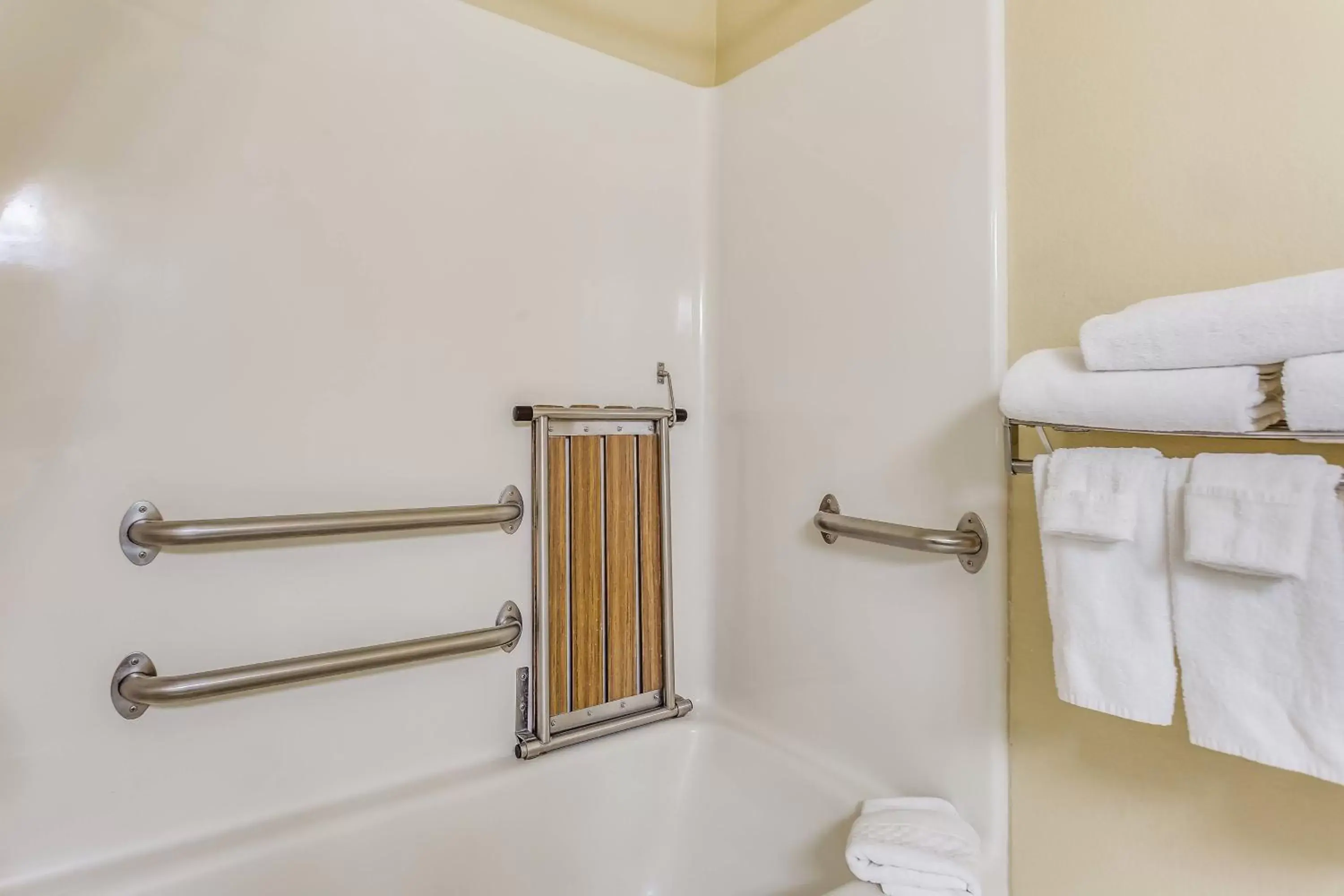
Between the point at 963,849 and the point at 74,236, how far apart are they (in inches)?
60.2

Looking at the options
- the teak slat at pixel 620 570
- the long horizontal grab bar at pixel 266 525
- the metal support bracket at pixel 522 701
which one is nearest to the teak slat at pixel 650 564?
the teak slat at pixel 620 570

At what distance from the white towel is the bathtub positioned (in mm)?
849

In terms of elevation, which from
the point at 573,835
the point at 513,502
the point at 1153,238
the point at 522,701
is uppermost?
the point at 1153,238

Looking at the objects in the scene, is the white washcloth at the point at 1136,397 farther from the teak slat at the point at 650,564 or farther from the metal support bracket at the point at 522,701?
the metal support bracket at the point at 522,701

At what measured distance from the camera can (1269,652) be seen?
0.68 metres

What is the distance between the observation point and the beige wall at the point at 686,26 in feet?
4.58

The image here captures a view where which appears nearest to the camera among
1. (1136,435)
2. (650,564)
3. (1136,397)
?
(1136,397)

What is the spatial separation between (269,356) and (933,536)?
1.11m

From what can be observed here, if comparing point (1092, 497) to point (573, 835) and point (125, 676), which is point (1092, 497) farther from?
point (125, 676)

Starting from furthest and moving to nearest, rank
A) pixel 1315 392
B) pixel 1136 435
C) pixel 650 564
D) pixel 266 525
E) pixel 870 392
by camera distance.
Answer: pixel 650 564, pixel 870 392, pixel 266 525, pixel 1136 435, pixel 1315 392

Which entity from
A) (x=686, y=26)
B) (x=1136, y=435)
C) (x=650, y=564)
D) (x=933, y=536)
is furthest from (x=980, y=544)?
(x=686, y=26)

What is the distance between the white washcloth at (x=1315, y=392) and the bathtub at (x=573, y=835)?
2.85 feet

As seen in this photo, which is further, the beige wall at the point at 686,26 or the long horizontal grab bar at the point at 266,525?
the beige wall at the point at 686,26

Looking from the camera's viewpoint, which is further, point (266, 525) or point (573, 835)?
point (573, 835)
